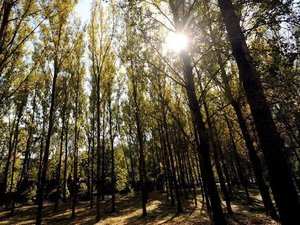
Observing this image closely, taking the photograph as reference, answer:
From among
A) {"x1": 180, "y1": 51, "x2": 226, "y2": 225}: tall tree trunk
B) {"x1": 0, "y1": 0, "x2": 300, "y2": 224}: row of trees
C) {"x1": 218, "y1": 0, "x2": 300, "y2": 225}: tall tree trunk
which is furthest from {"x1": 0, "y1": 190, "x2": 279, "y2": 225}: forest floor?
{"x1": 218, "y1": 0, "x2": 300, "y2": 225}: tall tree trunk

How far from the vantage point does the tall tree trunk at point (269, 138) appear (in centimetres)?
262

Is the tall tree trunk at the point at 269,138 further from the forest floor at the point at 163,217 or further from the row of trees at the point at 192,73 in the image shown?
the forest floor at the point at 163,217

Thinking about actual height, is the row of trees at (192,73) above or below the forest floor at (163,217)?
above

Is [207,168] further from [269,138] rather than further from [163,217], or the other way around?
[163,217]

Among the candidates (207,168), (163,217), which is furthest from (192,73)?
(163,217)

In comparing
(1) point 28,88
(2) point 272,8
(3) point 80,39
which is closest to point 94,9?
(3) point 80,39

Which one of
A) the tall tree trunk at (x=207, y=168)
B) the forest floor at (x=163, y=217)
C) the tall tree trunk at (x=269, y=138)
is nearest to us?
the tall tree trunk at (x=269, y=138)

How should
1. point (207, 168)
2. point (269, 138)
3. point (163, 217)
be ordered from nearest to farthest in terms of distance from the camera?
point (269, 138)
point (207, 168)
point (163, 217)

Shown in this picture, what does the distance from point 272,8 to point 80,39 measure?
8345 millimetres

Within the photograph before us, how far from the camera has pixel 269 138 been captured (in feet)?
9.41

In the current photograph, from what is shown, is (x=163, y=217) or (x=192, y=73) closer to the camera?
(x=192, y=73)

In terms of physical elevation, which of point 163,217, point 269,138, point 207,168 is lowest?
point 163,217

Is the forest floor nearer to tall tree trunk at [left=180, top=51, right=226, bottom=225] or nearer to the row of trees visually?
the row of trees

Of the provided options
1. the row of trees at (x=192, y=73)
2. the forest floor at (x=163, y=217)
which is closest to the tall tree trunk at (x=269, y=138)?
the row of trees at (x=192, y=73)
